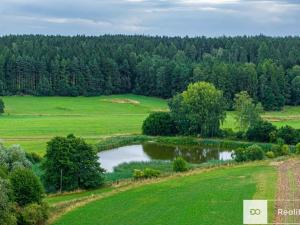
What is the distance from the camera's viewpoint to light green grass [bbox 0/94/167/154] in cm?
8616

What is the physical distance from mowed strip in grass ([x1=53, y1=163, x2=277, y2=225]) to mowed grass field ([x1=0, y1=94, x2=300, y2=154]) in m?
27.8

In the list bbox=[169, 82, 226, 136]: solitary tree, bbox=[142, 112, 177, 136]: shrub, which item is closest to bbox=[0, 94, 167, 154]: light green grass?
bbox=[142, 112, 177, 136]: shrub

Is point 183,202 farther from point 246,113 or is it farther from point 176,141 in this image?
point 246,113

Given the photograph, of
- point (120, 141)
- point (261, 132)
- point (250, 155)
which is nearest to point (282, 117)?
point (261, 132)

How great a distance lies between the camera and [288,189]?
44.4 metres

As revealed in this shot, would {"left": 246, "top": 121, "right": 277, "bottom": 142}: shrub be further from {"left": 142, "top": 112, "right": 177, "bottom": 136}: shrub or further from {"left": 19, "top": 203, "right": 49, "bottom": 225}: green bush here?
{"left": 19, "top": 203, "right": 49, "bottom": 225}: green bush

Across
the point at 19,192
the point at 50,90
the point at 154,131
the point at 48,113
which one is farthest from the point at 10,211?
the point at 50,90

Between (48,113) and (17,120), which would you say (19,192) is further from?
(48,113)

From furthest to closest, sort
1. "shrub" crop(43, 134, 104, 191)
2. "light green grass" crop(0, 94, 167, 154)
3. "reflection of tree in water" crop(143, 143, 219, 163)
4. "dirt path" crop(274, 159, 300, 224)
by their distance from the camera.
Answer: "light green grass" crop(0, 94, 167, 154) < "reflection of tree in water" crop(143, 143, 219, 163) < "shrub" crop(43, 134, 104, 191) < "dirt path" crop(274, 159, 300, 224)

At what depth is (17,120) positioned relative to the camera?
341ft

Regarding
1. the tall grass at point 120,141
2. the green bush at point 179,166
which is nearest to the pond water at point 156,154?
the tall grass at point 120,141

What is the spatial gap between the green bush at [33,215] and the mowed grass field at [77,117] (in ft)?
112

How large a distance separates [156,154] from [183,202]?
34.6 m

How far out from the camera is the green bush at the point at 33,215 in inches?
1417
